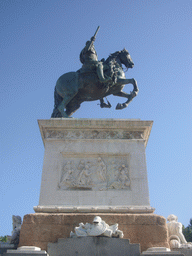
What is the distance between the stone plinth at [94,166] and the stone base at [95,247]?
0.95m

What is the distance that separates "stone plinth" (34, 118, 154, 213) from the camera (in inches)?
303

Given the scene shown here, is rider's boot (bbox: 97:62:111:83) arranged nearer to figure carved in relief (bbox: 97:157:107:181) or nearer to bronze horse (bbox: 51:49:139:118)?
bronze horse (bbox: 51:49:139:118)

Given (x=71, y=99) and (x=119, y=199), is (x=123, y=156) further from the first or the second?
(x=71, y=99)

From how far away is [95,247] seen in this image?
6535 millimetres

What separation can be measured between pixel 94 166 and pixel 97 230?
2.01 metres

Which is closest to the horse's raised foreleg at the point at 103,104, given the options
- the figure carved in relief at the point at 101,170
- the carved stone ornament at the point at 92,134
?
the carved stone ornament at the point at 92,134

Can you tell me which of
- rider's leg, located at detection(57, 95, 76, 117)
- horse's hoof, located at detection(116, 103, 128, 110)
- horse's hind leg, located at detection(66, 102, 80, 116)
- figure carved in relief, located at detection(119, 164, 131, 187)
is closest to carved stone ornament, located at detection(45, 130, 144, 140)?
rider's leg, located at detection(57, 95, 76, 117)

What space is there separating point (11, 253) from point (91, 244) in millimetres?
1708

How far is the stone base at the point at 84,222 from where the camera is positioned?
700cm

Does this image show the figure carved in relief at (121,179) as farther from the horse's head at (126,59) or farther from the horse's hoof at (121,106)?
the horse's head at (126,59)

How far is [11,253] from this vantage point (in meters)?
6.30

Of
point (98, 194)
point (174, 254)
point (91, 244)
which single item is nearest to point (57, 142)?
point (98, 194)

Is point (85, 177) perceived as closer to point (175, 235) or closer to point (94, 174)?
point (94, 174)

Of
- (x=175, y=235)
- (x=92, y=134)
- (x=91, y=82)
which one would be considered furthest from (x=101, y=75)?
(x=175, y=235)
